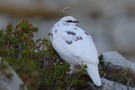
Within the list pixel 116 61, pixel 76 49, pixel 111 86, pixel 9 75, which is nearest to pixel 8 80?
pixel 9 75

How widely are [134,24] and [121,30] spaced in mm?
341

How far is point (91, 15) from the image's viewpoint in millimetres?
12156

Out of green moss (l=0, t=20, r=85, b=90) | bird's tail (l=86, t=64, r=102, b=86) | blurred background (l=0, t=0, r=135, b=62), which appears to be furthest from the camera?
blurred background (l=0, t=0, r=135, b=62)

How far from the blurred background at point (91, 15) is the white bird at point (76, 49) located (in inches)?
243

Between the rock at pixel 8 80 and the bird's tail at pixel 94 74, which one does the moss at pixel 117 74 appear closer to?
the bird's tail at pixel 94 74

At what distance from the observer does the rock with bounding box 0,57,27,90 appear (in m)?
3.95

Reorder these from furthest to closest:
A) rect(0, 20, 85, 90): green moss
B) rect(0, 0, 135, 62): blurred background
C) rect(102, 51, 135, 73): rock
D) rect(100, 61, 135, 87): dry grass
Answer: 1. rect(0, 0, 135, 62): blurred background
2. rect(102, 51, 135, 73): rock
3. rect(100, 61, 135, 87): dry grass
4. rect(0, 20, 85, 90): green moss

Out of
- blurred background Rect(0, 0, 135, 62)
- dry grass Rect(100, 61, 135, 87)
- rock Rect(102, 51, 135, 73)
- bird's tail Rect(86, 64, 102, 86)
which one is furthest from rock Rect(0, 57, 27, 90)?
blurred background Rect(0, 0, 135, 62)

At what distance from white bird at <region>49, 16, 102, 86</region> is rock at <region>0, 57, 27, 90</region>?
128 centimetres

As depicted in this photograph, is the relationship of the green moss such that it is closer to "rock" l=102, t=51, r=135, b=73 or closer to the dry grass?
the dry grass

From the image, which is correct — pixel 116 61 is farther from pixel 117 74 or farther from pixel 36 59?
pixel 36 59

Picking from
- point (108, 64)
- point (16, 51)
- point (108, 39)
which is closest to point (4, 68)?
point (16, 51)

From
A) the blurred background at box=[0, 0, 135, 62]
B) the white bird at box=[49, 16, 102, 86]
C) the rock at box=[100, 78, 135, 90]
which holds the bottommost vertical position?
the rock at box=[100, 78, 135, 90]

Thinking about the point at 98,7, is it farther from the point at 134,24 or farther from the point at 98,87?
the point at 98,87
